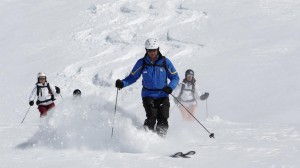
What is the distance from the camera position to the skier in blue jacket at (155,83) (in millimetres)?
7598

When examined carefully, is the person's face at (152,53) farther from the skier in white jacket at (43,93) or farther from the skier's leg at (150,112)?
the skier in white jacket at (43,93)

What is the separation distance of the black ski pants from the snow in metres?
0.23

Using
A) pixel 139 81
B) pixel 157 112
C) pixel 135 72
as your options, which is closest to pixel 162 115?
pixel 157 112

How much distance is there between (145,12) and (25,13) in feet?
33.5

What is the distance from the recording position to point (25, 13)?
3369cm

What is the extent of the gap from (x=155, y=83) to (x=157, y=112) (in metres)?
0.56

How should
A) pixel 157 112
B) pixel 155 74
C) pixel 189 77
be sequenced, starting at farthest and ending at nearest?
1. pixel 189 77
2. pixel 157 112
3. pixel 155 74

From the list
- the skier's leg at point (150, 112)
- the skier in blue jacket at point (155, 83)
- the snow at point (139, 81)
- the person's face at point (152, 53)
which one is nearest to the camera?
the snow at point (139, 81)

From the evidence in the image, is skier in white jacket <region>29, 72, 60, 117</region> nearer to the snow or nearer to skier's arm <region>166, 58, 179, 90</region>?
the snow

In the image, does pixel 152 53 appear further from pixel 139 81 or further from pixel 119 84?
pixel 139 81

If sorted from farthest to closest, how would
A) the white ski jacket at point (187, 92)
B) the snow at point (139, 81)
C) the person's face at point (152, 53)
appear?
the white ski jacket at point (187, 92) < the person's face at point (152, 53) < the snow at point (139, 81)

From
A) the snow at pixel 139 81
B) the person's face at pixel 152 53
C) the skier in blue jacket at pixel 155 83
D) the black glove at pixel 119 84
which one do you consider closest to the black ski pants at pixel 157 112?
the skier in blue jacket at pixel 155 83

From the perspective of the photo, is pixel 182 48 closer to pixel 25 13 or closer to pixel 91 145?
pixel 25 13

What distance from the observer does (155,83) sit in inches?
302
